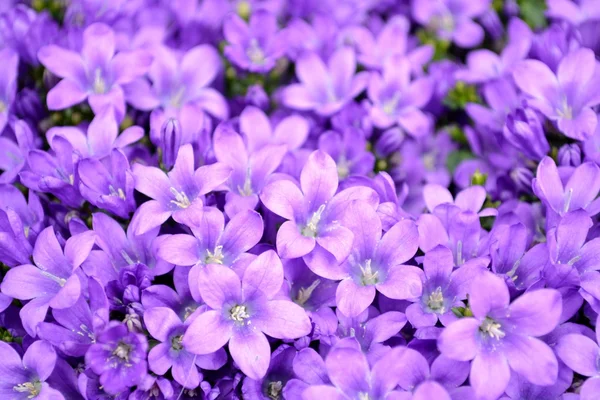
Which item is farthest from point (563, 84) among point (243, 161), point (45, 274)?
point (45, 274)

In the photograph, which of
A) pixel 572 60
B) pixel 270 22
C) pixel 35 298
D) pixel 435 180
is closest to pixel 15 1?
pixel 270 22

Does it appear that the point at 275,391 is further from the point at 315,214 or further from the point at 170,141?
the point at 170,141

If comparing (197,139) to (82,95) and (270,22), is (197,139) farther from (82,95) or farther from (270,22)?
(270,22)

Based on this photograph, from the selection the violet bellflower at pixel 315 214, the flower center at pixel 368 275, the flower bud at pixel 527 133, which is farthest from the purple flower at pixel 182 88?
the flower bud at pixel 527 133

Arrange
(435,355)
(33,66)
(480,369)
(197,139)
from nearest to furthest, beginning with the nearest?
(480,369), (435,355), (197,139), (33,66)

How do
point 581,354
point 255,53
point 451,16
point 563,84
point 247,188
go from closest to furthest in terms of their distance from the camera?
1. point 581,354
2. point 247,188
3. point 563,84
4. point 255,53
5. point 451,16

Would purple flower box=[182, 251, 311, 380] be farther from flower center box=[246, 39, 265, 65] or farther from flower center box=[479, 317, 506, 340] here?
flower center box=[246, 39, 265, 65]
